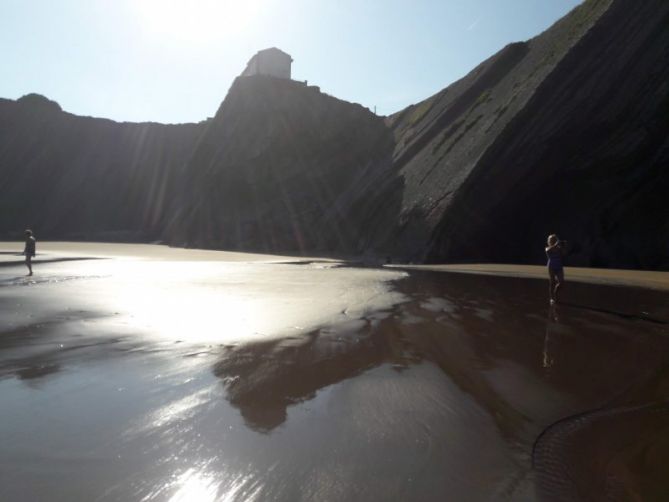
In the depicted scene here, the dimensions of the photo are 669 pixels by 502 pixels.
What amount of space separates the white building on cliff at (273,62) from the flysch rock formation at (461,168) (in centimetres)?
1142

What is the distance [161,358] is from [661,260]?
25.0 meters

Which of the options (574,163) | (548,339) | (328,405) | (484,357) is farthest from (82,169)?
(328,405)

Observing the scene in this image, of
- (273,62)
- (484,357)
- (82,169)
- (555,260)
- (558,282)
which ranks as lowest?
(484,357)

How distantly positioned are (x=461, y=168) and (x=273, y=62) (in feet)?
147

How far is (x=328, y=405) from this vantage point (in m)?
4.15

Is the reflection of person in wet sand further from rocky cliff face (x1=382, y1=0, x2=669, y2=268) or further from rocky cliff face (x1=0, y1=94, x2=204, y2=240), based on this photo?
rocky cliff face (x1=0, y1=94, x2=204, y2=240)

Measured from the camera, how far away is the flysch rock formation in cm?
2316

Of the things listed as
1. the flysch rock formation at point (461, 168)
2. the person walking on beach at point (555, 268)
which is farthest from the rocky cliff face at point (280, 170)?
the person walking on beach at point (555, 268)

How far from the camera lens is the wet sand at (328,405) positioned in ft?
9.35

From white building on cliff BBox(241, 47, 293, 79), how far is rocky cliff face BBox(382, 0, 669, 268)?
4125 cm

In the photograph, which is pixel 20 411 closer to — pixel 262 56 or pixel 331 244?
pixel 331 244

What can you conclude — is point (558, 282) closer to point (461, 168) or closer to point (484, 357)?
point (484, 357)

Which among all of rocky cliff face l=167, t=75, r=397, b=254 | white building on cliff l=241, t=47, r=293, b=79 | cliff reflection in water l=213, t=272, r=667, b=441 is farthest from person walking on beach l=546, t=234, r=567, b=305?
white building on cliff l=241, t=47, r=293, b=79

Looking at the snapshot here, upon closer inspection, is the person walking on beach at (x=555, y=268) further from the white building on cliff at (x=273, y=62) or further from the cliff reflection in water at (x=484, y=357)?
the white building on cliff at (x=273, y=62)
